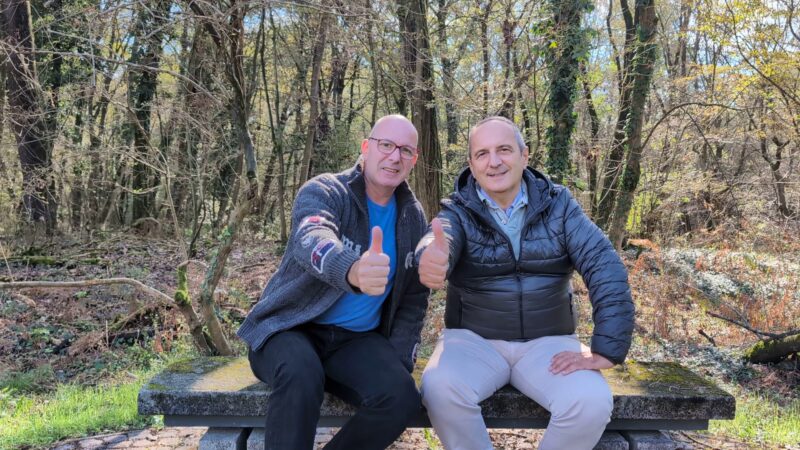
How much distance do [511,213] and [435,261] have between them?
70cm

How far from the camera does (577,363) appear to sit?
8.09 feet

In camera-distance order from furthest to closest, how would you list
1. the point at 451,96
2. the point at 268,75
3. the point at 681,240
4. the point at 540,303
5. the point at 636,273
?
the point at 268,75, the point at 681,240, the point at 451,96, the point at 636,273, the point at 540,303

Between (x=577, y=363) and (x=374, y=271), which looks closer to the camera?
(x=374, y=271)

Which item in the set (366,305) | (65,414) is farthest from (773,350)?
(65,414)

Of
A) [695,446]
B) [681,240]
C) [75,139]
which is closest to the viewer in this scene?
[695,446]

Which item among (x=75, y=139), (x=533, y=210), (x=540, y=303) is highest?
(x=75, y=139)

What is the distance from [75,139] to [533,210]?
10576 mm

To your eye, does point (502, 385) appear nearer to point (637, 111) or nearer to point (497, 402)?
point (497, 402)

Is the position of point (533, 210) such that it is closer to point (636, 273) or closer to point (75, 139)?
point (636, 273)

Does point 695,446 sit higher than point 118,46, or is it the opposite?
point 118,46

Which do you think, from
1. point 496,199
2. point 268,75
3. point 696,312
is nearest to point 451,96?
point 696,312

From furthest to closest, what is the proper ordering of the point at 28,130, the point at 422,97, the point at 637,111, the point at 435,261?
the point at 637,111
the point at 28,130
the point at 422,97
the point at 435,261

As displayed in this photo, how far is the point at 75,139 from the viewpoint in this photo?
35.7 ft

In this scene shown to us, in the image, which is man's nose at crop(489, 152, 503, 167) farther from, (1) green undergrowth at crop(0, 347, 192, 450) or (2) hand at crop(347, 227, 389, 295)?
(1) green undergrowth at crop(0, 347, 192, 450)
